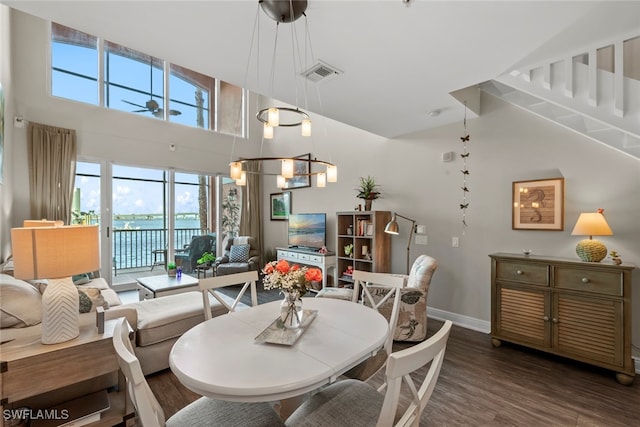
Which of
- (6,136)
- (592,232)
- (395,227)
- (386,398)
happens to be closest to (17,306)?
(386,398)

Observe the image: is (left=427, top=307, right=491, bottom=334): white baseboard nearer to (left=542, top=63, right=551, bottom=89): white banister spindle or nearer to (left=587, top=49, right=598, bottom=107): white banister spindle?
(left=587, top=49, right=598, bottom=107): white banister spindle

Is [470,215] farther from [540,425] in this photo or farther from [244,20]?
[244,20]

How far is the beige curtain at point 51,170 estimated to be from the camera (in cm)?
419

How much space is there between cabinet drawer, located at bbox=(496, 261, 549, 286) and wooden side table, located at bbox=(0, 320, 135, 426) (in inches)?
134

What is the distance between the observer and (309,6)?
5.50ft

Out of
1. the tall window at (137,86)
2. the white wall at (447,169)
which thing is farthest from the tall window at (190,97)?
the white wall at (447,169)

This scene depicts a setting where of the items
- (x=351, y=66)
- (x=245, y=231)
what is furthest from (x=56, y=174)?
(x=351, y=66)

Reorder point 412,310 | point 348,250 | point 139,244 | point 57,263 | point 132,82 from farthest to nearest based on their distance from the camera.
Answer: point 139,244, point 132,82, point 348,250, point 412,310, point 57,263

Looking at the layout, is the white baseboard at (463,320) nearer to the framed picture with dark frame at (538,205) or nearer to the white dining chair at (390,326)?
the framed picture with dark frame at (538,205)

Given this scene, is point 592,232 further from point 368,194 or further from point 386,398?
point 386,398

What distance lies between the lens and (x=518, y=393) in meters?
2.18

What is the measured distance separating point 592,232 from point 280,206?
5.20 m

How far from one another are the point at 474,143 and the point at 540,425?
290 centimetres

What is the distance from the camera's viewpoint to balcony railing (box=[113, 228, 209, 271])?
5.26 meters
